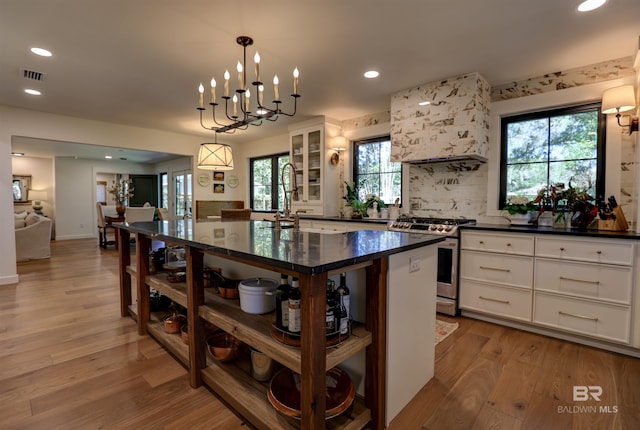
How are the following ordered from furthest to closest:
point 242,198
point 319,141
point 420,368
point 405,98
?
point 242,198
point 319,141
point 405,98
point 420,368

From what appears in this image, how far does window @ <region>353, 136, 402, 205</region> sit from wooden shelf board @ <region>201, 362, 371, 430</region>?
10.3 feet

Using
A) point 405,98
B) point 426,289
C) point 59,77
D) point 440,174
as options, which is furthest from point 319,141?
point 426,289

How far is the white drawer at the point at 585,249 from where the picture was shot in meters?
2.23

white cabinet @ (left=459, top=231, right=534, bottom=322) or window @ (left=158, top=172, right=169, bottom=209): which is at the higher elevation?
window @ (left=158, top=172, right=169, bottom=209)

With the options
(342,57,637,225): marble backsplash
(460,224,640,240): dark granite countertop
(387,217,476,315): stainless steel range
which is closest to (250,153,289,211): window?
(342,57,637,225): marble backsplash

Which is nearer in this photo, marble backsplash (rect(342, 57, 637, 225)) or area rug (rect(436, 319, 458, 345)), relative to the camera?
area rug (rect(436, 319, 458, 345))

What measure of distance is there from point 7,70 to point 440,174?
15.6 ft

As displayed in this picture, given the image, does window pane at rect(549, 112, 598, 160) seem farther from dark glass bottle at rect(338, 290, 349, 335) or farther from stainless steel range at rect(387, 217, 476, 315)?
dark glass bottle at rect(338, 290, 349, 335)

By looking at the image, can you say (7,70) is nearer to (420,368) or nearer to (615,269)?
(420,368)

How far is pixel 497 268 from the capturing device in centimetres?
279

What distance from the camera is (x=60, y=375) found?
77.4 inches

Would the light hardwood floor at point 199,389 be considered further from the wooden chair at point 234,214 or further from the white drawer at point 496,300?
the wooden chair at point 234,214

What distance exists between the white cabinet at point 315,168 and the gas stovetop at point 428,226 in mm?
1436

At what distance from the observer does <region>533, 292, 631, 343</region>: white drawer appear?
2246 mm
